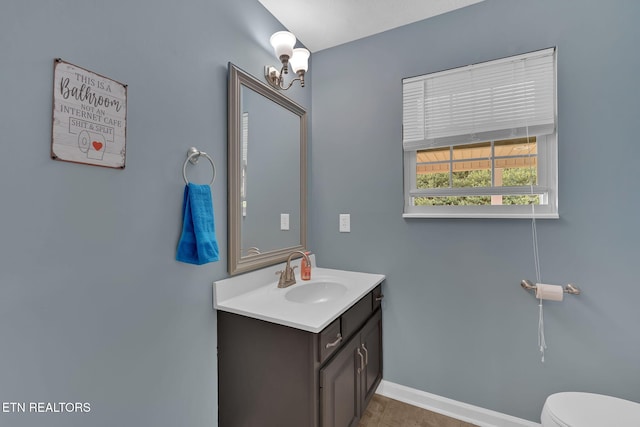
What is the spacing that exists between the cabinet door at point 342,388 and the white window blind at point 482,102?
1.26m

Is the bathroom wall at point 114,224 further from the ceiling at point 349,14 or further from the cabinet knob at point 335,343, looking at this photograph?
the cabinet knob at point 335,343

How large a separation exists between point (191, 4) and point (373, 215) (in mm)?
1475

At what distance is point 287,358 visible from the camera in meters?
1.16

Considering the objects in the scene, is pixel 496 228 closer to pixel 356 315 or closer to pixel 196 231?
pixel 356 315

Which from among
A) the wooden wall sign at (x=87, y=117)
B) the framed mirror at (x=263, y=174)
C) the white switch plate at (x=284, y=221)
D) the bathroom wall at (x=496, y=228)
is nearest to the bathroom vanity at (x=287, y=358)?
the framed mirror at (x=263, y=174)

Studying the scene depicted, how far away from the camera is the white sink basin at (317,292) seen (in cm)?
162

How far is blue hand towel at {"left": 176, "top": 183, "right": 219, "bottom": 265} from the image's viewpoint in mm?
1132

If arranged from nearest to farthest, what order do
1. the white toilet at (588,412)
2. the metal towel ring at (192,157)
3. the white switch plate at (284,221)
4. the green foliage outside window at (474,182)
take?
the white toilet at (588,412) < the metal towel ring at (192,157) < the green foliage outside window at (474,182) < the white switch plate at (284,221)

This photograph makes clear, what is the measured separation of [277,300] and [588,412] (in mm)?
1395

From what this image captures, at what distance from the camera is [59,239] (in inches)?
32.4

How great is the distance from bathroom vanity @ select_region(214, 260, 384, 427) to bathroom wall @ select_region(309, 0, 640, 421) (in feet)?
1.53

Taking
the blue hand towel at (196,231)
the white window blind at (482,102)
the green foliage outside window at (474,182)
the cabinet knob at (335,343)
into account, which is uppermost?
the white window blind at (482,102)

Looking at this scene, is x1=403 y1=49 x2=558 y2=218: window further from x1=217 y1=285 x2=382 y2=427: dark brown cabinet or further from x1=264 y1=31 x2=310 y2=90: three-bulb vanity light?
x1=217 y1=285 x2=382 y2=427: dark brown cabinet

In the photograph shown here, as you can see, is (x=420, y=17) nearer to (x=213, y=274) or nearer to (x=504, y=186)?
(x=504, y=186)
